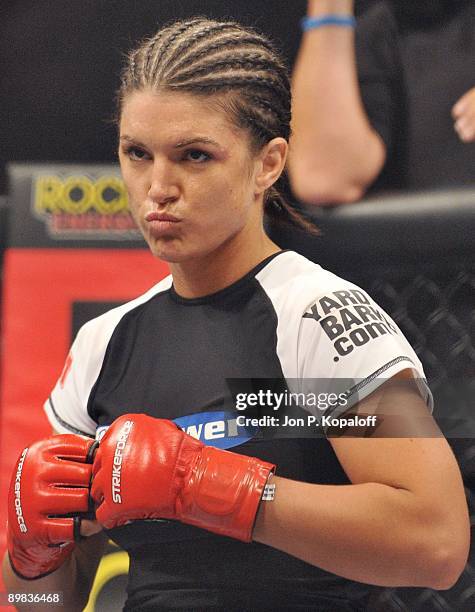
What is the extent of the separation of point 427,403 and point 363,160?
33 centimetres

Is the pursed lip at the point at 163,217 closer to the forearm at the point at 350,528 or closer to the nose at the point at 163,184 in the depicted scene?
the nose at the point at 163,184

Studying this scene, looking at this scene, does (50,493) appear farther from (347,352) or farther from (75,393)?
(347,352)

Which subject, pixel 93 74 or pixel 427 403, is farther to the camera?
pixel 93 74

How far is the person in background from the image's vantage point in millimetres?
1083

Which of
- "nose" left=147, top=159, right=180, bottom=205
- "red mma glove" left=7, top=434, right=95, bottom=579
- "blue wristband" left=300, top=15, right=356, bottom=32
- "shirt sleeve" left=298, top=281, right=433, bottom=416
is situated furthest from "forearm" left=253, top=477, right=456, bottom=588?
"blue wristband" left=300, top=15, right=356, bottom=32

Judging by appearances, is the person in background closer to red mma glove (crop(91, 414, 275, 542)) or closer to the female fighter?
the female fighter

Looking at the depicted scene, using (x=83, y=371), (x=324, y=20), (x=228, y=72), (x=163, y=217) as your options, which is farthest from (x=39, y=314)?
(x=324, y=20)

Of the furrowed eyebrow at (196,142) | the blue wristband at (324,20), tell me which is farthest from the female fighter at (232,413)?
the blue wristband at (324,20)

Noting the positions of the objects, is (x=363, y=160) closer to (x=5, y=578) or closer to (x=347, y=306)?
(x=347, y=306)

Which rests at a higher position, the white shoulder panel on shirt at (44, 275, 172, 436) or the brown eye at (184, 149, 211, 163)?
the brown eye at (184, 149, 211, 163)

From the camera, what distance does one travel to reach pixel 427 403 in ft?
3.08

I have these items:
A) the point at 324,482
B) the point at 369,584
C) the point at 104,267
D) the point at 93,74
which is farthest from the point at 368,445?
the point at 93,74

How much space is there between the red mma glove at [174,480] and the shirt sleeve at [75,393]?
0.16 meters

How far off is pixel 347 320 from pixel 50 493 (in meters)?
0.37
